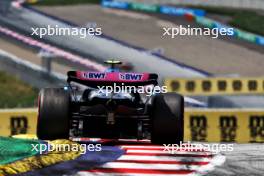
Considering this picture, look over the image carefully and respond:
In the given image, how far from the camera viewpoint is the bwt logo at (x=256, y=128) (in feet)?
46.8

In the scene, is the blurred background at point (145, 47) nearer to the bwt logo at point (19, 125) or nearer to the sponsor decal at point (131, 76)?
the bwt logo at point (19, 125)

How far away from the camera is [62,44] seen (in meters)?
33.1

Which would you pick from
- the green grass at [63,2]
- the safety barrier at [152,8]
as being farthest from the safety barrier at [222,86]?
the green grass at [63,2]

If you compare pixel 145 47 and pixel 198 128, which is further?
pixel 145 47

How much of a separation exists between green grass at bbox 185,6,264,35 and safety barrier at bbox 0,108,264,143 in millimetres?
27133

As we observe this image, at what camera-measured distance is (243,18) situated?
143ft

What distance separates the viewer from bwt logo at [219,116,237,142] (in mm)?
14281

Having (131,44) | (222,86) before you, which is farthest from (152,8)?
(222,86)

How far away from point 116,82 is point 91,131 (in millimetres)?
802

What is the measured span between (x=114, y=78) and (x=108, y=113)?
48 centimetres

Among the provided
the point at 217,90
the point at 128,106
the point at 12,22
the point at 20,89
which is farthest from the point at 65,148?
the point at 12,22

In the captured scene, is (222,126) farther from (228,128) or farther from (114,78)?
(114,78)

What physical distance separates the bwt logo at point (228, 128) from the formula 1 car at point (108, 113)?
19.6ft

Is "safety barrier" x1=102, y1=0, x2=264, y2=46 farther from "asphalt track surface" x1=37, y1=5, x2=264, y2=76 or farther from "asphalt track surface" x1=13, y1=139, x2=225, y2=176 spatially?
"asphalt track surface" x1=13, y1=139, x2=225, y2=176
